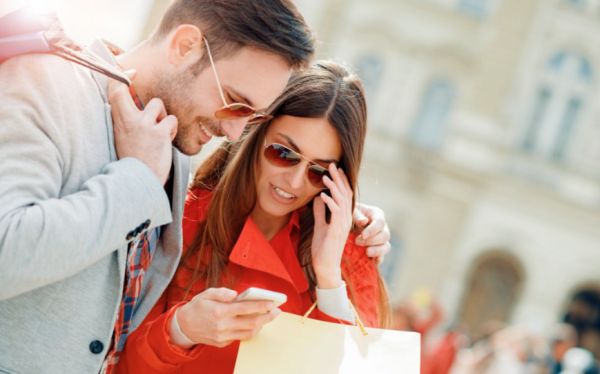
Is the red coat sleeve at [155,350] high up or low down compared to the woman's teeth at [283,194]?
down

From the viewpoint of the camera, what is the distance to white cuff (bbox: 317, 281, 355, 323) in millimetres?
2551

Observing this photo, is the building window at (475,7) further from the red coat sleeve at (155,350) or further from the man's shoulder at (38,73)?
the man's shoulder at (38,73)

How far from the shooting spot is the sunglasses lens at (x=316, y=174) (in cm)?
298

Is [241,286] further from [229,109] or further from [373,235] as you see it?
[229,109]

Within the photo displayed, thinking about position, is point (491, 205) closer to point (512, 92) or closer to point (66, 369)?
point (512, 92)

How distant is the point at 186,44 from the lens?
2254 mm

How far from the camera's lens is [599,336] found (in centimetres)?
1795

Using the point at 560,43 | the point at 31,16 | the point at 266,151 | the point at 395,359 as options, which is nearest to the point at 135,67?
the point at 31,16

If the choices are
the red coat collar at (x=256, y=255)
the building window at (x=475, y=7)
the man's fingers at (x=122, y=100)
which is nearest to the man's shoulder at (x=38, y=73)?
the man's fingers at (x=122, y=100)

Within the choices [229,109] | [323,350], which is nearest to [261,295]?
[323,350]

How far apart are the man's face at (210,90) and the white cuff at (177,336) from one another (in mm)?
490

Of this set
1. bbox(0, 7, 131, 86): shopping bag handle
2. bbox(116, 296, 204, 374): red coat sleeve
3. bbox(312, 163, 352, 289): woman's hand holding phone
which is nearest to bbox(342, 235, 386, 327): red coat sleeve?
bbox(312, 163, 352, 289): woman's hand holding phone

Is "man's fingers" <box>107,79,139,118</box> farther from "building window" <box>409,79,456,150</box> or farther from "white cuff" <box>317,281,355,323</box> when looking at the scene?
"building window" <box>409,79,456,150</box>

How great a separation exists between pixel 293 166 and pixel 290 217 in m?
0.24
